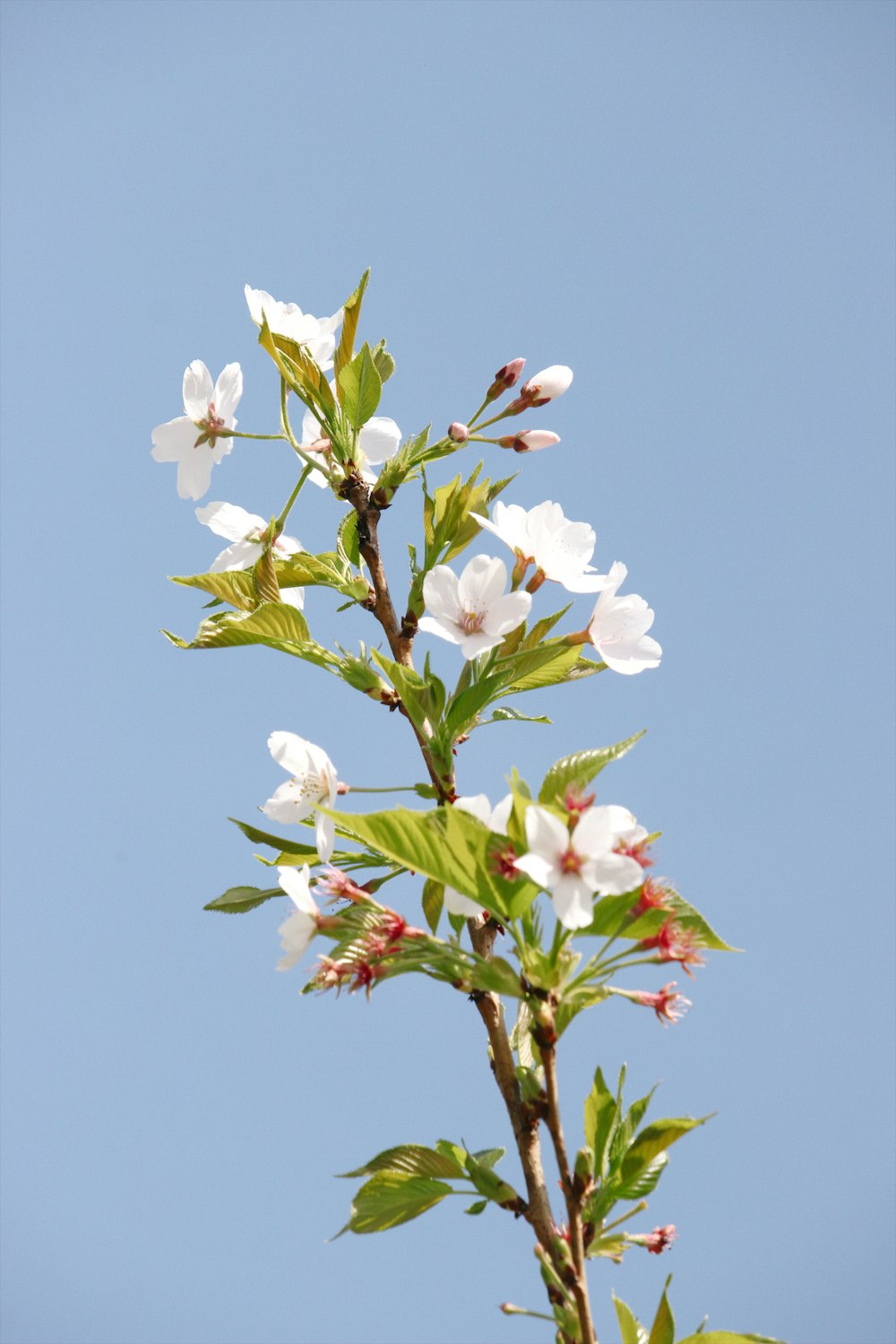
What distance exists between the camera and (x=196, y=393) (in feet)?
8.92

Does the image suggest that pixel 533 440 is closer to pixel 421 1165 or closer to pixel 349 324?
pixel 349 324

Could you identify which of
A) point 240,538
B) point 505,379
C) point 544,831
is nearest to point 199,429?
point 240,538

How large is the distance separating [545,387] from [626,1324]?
6.33 ft

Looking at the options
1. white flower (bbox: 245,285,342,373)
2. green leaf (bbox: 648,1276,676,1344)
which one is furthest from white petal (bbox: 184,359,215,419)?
green leaf (bbox: 648,1276,676,1344)

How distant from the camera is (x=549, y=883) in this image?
1784 mm

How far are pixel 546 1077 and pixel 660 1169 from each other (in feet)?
0.91

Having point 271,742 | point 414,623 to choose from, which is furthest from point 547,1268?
point 414,623

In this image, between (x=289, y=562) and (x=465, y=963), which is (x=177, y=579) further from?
(x=465, y=963)

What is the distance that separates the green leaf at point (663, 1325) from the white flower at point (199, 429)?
6.47 ft

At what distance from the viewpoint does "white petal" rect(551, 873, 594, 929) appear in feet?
5.81

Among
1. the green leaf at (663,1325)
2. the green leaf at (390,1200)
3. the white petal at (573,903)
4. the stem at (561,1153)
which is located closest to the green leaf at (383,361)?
the white petal at (573,903)

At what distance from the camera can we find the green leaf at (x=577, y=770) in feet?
6.70

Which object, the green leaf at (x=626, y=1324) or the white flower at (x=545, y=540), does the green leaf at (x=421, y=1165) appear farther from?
the white flower at (x=545, y=540)

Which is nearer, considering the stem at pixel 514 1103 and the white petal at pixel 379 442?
the stem at pixel 514 1103
